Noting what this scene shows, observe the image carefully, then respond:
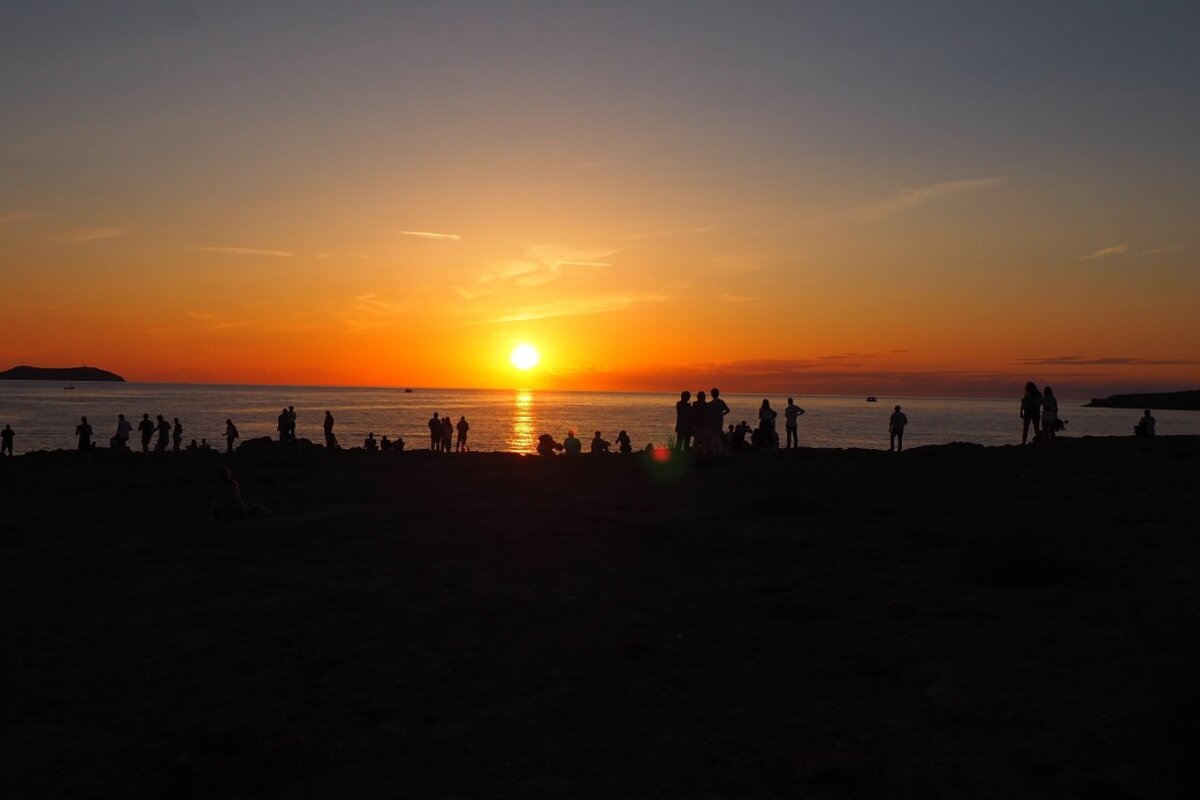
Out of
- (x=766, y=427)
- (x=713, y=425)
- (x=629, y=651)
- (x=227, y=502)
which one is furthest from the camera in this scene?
(x=766, y=427)

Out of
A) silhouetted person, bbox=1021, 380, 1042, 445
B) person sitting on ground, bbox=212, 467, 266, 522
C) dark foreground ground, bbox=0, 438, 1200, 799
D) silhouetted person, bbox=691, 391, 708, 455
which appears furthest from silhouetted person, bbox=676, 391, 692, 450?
person sitting on ground, bbox=212, 467, 266, 522

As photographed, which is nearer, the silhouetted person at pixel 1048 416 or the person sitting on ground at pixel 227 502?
the person sitting on ground at pixel 227 502

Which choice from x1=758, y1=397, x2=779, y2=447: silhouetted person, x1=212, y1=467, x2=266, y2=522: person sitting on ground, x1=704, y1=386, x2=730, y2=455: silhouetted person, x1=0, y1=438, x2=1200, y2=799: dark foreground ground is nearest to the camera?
x1=0, y1=438, x2=1200, y2=799: dark foreground ground

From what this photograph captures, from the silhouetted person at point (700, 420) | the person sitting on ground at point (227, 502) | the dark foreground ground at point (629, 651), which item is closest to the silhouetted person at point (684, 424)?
the silhouetted person at point (700, 420)

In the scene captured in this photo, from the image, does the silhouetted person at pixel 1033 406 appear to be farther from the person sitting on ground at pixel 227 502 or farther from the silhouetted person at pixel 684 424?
the person sitting on ground at pixel 227 502

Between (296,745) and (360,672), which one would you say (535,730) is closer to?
(296,745)

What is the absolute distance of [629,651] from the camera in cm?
970

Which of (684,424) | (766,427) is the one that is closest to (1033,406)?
(766,427)

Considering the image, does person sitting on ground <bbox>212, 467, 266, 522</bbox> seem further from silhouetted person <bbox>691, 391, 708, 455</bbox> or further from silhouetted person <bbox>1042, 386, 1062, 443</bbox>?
silhouetted person <bbox>1042, 386, 1062, 443</bbox>

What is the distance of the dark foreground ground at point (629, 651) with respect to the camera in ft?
22.6

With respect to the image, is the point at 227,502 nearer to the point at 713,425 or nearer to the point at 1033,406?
the point at 713,425

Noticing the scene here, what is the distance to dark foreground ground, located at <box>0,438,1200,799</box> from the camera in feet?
22.6

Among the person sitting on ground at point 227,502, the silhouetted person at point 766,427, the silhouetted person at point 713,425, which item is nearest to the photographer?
the person sitting on ground at point 227,502

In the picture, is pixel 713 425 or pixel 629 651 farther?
pixel 713 425
